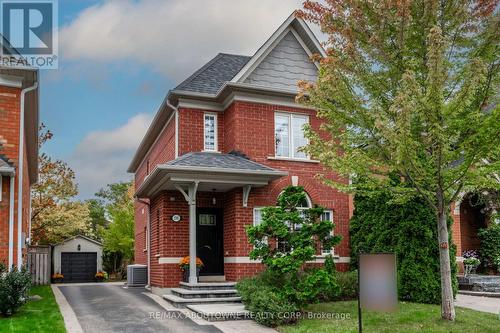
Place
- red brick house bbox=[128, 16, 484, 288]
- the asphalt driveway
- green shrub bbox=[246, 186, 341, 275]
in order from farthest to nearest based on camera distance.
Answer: red brick house bbox=[128, 16, 484, 288] < green shrub bbox=[246, 186, 341, 275] < the asphalt driveway

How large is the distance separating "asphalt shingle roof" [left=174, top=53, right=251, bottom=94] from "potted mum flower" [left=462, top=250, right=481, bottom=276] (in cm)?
1042

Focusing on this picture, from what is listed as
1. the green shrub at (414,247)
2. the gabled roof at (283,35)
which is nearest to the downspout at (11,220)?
the gabled roof at (283,35)

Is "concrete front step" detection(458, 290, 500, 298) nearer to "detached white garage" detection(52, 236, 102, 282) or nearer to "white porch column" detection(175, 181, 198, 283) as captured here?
"white porch column" detection(175, 181, 198, 283)

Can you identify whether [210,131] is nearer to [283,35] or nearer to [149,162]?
[283,35]

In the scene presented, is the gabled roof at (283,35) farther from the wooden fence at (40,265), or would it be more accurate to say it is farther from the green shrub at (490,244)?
the wooden fence at (40,265)

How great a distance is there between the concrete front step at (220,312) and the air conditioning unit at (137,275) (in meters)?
7.95

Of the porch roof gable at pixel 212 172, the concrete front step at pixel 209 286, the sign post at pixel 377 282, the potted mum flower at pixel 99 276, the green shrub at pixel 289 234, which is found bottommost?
the potted mum flower at pixel 99 276

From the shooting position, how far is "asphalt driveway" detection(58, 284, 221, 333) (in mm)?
10352

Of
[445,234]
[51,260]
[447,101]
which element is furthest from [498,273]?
[51,260]

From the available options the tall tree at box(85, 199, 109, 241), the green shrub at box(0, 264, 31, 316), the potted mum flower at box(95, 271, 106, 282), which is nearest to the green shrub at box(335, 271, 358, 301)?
the green shrub at box(0, 264, 31, 316)

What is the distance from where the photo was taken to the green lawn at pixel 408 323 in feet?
31.5

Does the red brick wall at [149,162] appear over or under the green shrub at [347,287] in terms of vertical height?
over

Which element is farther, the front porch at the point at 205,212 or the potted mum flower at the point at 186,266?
the potted mum flower at the point at 186,266

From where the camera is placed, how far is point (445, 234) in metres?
10.3
